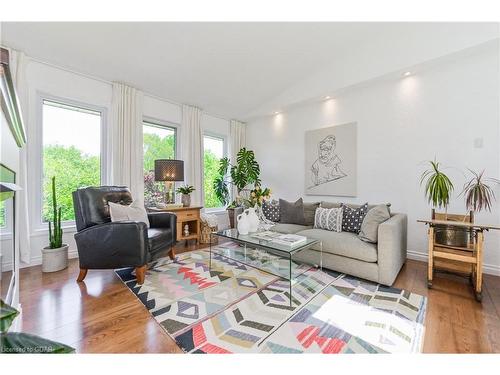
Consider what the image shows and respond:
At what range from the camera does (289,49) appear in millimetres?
3223

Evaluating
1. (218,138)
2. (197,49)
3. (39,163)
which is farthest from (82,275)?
(218,138)

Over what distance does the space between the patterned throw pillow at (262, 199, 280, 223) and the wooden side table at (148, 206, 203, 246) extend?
46.0 inches

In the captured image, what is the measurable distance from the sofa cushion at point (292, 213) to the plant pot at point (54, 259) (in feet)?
9.43

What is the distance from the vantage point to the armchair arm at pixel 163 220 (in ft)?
9.35

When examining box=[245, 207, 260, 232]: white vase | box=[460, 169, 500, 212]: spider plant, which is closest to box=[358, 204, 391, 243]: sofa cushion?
box=[460, 169, 500, 212]: spider plant

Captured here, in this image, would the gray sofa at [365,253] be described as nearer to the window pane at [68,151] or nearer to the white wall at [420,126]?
the white wall at [420,126]

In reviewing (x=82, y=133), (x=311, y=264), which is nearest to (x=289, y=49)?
(x=311, y=264)

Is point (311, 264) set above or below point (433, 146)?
below

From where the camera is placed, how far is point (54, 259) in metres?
2.57
